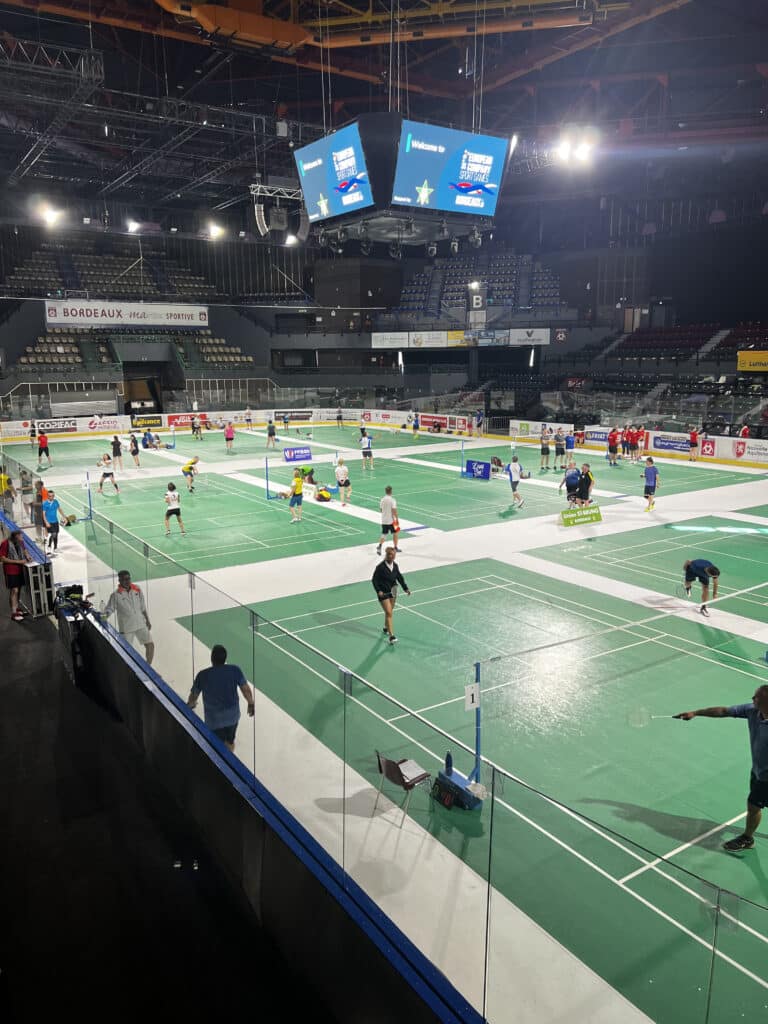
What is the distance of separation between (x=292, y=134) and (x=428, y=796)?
121 feet

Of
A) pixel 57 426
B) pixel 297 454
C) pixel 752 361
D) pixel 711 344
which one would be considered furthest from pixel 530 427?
pixel 57 426

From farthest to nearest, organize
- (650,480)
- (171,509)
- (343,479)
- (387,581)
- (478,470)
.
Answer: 1. (478,470)
2. (343,479)
3. (650,480)
4. (171,509)
5. (387,581)

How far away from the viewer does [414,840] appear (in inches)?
278

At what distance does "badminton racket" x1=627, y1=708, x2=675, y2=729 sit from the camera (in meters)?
10.1

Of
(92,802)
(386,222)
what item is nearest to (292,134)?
(386,222)

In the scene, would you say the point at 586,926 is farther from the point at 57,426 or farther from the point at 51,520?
the point at 57,426

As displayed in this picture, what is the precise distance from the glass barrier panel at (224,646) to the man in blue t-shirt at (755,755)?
14.0 ft

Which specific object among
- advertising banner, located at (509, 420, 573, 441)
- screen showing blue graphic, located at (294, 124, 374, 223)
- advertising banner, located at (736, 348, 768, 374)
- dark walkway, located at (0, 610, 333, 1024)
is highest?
screen showing blue graphic, located at (294, 124, 374, 223)

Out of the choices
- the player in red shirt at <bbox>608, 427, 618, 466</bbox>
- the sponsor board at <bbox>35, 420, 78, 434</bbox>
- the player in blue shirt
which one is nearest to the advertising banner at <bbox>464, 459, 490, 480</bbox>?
the player in red shirt at <bbox>608, 427, 618, 466</bbox>

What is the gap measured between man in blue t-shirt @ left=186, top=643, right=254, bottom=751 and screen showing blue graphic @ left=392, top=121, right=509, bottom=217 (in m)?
23.1

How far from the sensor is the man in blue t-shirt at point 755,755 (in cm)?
673

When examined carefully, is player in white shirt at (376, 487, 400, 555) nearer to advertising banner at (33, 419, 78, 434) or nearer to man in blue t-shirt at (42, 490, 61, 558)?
man in blue t-shirt at (42, 490, 61, 558)

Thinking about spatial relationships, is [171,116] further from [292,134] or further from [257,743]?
[257,743]

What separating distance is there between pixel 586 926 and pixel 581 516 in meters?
16.9
